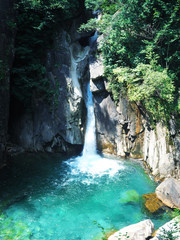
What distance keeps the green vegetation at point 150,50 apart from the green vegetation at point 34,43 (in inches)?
151

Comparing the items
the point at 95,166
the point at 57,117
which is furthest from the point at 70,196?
the point at 57,117

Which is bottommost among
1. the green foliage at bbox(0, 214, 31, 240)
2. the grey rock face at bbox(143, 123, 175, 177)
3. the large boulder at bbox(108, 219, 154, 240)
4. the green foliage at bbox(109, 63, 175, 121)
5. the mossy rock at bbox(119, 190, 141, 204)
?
the green foliage at bbox(0, 214, 31, 240)

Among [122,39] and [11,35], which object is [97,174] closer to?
[122,39]

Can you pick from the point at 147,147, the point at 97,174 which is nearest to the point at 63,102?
the point at 97,174

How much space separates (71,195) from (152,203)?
3683 millimetres

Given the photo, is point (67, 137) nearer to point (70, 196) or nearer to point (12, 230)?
point (70, 196)

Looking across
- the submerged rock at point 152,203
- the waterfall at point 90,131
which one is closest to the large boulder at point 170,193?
the submerged rock at point 152,203

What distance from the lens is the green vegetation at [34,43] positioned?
11.1 meters

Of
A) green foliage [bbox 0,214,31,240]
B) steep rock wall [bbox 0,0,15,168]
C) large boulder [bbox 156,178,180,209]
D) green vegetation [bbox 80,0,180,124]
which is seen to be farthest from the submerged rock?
steep rock wall [bbox 0,0,15,168]

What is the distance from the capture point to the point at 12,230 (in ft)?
19.4

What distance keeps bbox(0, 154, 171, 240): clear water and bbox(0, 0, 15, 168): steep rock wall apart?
2276 mm

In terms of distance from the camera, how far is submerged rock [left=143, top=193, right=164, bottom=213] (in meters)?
7.00

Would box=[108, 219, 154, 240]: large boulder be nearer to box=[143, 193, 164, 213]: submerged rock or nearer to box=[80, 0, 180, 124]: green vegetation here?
box=[143, 193, 164, 213]: submerged rock

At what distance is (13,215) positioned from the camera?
6.64m
